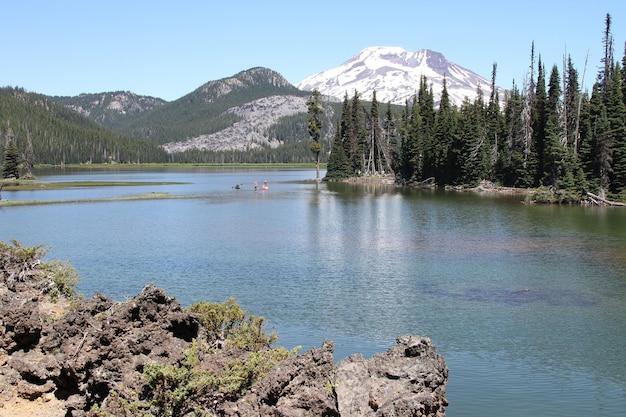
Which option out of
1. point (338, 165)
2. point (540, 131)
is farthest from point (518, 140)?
point (338, 165)

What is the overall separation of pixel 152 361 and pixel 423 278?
67.4 ft

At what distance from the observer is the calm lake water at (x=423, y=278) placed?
18812 millimetres

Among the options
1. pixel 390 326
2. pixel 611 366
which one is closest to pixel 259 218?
pixel 390 326

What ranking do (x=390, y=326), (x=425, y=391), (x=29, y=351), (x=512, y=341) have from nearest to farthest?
(x=425, y=391), (x=29, y=351), (x=512, y=341), (x=390, y=326)

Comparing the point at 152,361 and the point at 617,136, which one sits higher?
the point at 617,136

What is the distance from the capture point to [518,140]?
101m

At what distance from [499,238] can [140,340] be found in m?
36.6

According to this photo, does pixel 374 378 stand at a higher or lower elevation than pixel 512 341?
higher

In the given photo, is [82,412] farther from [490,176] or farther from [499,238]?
[490,176]

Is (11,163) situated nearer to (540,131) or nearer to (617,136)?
(540,131)

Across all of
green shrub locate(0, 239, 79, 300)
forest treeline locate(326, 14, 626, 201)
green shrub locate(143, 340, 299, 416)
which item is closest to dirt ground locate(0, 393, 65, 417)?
green shrub locate(143, 340, 299, 416)

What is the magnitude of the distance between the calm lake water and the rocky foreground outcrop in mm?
4738

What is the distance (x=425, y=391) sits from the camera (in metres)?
11.1

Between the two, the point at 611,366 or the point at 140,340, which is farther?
the point at 611,366
